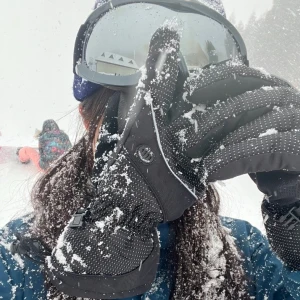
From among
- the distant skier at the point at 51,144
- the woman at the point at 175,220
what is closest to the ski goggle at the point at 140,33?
the woman at the point at 175,220

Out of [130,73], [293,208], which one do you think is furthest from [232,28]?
[293,208]

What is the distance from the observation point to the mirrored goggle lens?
1507 mm

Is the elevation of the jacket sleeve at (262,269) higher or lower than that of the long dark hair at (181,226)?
lower

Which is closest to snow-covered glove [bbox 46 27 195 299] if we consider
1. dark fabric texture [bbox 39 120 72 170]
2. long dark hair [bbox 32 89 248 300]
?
long dark hair [bbox 32 89 248 300]

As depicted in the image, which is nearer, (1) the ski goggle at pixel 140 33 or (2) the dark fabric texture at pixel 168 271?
(2) the dark fabric texture at pixel 168 271

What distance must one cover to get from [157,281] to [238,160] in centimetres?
72

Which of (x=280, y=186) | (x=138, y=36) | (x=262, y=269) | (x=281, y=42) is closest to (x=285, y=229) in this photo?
(x=280, y=186)

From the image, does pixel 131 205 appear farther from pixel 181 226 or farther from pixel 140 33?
pixel 140 33

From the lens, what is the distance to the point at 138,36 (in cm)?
153

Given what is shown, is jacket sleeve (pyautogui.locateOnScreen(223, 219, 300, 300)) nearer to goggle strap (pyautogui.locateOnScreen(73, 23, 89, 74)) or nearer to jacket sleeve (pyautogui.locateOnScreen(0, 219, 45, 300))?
jacket sleeve (pyautogui.locateOnScreen(0, 219, 45, 300))

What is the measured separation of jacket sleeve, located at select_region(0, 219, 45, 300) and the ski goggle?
798 mm

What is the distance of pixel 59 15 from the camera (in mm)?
29188

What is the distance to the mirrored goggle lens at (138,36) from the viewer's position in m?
1.51

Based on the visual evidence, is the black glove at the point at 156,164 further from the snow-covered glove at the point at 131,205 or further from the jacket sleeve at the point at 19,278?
the jacket sleeve at the point at 19,278
